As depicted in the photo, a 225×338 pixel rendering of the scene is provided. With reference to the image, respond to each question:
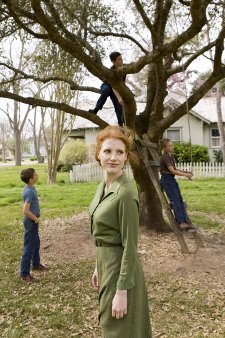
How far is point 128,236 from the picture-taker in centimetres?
233

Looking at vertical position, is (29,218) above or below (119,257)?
below

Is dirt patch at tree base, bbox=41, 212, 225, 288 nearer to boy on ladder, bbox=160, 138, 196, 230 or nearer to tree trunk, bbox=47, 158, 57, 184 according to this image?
boy on ladder, bbox=160, 138, 196, 230

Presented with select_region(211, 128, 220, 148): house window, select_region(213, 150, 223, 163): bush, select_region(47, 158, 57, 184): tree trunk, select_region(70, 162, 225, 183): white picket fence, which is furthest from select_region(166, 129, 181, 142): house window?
select_region(47, 158, 57, 184): tree trunk

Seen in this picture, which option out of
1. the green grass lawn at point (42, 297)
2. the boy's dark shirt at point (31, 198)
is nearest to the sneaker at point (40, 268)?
the green grass lawn at point (42, 297)

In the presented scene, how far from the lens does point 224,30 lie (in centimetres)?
646

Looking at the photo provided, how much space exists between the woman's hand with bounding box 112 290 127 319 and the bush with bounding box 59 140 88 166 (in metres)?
23.9

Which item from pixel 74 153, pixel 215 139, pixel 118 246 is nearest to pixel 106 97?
pixel 118 246

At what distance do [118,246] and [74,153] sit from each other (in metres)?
23.9

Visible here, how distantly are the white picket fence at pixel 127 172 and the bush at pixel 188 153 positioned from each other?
103 inches

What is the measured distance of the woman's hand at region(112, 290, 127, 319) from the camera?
2.36m

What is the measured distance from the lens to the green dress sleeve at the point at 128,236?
232cm

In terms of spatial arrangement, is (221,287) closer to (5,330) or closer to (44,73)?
(5,330)

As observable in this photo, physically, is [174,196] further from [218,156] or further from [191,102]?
[218,156]

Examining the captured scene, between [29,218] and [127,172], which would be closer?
[29,218]
